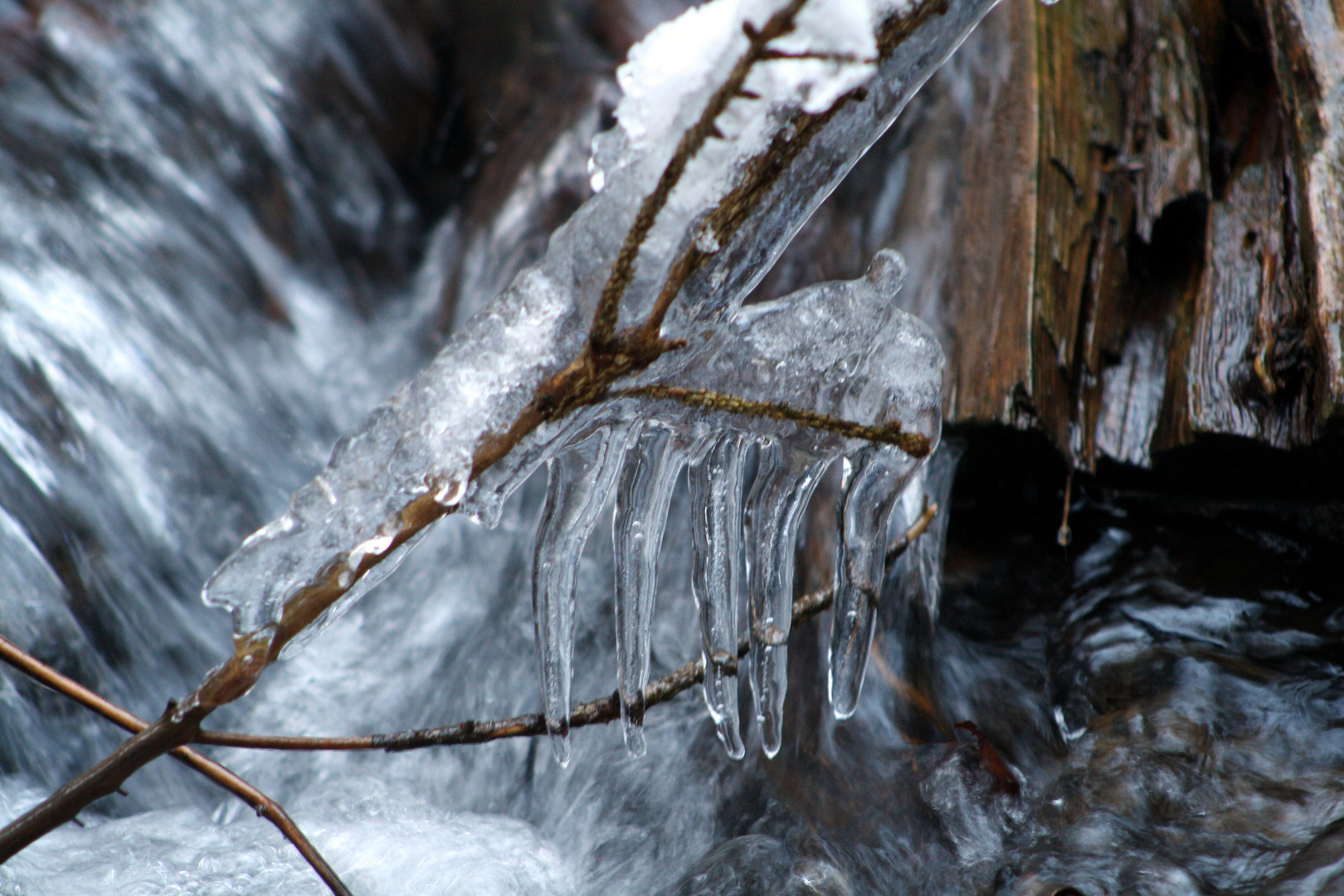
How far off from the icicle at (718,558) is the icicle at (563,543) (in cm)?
14

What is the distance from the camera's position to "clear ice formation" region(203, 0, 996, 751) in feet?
3.04

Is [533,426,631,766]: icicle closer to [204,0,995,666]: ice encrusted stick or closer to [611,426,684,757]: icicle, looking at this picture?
[611,426,684,757]: icicle

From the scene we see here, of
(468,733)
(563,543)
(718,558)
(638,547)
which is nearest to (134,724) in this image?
(468,733)

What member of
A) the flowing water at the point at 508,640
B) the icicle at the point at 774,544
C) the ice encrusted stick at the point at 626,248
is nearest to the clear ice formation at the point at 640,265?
the ice encrusted stick at the point at 626,248

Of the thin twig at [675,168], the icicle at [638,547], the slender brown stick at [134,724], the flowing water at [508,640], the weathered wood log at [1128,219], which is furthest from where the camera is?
the weathered wood log at [1128,219]

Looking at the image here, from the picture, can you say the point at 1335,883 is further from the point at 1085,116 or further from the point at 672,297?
the point at 1085,116

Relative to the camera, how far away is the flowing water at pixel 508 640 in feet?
5.70

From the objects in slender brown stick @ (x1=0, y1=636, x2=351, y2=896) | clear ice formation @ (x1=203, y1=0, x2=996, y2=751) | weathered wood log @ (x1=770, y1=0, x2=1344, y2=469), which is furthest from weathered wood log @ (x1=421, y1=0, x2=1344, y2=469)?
slender brown stick @ (x1=0, y1=636, x2=351, y2=896)

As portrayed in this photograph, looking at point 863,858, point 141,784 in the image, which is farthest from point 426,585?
point 863,858

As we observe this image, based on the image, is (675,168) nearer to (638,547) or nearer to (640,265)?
(640,265)

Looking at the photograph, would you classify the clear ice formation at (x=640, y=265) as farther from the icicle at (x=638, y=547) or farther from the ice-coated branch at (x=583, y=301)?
the icicle at (x=638, y=547)

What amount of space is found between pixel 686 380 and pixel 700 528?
0.28 metres

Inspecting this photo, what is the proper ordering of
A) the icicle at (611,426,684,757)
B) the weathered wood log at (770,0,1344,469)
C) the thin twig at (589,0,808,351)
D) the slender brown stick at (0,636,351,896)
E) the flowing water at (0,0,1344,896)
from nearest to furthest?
the thin twig at (589,0,808,351), the slender brown stick at (0,636,351,896), the icicle at (611,426,684,757), the flowing water at (0,0,1344,896), the weathered wood log at (770,0,1344,469)

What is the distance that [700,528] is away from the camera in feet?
4.29
